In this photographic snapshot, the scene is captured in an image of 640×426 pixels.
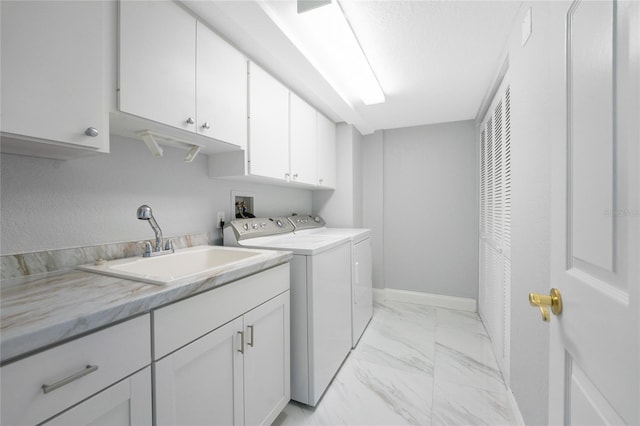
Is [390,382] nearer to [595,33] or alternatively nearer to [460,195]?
[595,33]

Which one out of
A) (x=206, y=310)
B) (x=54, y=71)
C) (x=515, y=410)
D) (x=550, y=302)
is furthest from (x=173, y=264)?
(x=515, y=410)

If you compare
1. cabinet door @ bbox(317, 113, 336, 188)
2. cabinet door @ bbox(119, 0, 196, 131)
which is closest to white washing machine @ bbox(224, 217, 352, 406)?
cabinet door @ bbox(119, 0, 196, 131)

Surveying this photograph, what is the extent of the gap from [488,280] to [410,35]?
219cm

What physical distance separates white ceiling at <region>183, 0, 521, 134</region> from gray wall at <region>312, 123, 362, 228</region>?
50 centimetres

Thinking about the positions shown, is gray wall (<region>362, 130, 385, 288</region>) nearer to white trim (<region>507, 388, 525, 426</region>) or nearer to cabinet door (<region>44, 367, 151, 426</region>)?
white trim (<region>507, 388, 525, 426</region>)

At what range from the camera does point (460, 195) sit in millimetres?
3076

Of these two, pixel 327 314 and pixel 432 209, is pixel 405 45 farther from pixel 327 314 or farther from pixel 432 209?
pixel 432 209

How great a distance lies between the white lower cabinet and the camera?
2.80ft

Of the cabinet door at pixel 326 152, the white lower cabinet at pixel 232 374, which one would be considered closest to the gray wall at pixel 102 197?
the white lower cabinet at pixel 232 374

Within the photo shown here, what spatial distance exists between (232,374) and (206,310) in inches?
13.8

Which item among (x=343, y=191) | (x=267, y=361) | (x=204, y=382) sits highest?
(x=343, y=191)

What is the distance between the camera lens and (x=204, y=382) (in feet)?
3.15

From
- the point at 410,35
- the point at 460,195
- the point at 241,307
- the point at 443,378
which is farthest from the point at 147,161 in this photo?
the point at 460,195

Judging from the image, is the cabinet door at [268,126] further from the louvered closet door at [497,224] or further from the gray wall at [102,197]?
the louvered closet door at [497,224]
